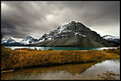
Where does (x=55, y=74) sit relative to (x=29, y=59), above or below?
below

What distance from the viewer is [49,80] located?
1529 centimetres

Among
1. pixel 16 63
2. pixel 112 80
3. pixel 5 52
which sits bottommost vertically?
pixel 112 80

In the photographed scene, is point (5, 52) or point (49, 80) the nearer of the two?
point (49, 80)

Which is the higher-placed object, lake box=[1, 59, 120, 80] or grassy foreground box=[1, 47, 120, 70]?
grassy foreground box=[1, 47, 120, 70]

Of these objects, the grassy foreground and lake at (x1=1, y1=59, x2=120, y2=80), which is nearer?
lake at (x1=1, y1=59, x2=120, y2=80)

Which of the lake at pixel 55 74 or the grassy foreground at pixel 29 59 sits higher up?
the grassy foreground at pixel 29 59

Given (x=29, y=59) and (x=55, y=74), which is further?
(x=29, y=59)

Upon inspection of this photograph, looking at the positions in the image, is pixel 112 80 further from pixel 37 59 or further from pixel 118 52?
pixel 118 52

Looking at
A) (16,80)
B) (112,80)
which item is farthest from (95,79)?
(16,80)

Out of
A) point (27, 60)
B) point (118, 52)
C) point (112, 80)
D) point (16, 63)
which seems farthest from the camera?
point (118, 52)

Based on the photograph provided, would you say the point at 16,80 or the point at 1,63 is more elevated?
the point at 1,63

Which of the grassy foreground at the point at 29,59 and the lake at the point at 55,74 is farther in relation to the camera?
the grassy foreground at the point at 29,59

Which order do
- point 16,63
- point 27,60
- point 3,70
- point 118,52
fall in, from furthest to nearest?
point 118,52
point 27,60
point 16,63
point 3,70

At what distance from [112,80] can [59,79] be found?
8142 mm
